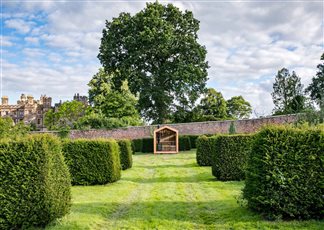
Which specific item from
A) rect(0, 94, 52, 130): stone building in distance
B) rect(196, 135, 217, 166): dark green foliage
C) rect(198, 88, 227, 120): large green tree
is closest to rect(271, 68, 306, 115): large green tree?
rect(198, 88, 227, 120): large green tree

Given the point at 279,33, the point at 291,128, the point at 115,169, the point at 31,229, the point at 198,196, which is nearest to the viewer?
the point at 31,229

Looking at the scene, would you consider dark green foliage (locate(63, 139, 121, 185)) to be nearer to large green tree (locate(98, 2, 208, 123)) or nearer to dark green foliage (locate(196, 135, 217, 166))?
dark green foliage (locate(196, 135, 217, 166))

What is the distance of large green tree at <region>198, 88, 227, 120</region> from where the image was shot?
→ 157 feet

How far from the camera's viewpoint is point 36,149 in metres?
6.25

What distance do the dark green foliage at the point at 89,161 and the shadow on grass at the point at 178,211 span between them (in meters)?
3.73

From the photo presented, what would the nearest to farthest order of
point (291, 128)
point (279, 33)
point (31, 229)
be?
point (31, 229) → point (291, 128) → point (279, 33)

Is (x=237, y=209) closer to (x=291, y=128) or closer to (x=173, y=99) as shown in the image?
(x=291, y=128)

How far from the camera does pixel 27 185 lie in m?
6.08

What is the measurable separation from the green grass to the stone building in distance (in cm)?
7049

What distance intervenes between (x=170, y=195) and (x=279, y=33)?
498 inches

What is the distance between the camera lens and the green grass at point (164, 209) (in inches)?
240

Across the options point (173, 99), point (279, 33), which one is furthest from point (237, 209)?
point (173, 99)

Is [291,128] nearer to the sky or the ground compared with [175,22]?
nearer to the ground

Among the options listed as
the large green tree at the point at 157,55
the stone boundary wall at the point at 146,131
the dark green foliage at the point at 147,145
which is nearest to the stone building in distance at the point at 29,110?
the stone boundary wall at the point at 146,131
